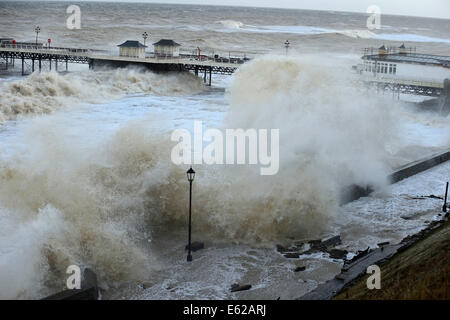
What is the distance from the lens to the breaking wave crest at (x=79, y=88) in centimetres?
2708

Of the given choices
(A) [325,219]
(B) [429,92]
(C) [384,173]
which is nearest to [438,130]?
(B) [429,92]

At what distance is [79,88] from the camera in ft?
110

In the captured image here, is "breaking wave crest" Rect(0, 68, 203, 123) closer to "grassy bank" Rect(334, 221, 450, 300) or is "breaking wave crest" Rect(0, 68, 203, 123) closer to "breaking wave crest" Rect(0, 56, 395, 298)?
"breaking wave crest" Rect(0, 56, 395, 298)

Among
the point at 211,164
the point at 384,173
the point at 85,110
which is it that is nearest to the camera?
the point at 211,164

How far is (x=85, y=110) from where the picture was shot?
28281 mm

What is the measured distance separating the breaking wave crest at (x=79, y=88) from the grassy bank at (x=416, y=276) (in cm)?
1926

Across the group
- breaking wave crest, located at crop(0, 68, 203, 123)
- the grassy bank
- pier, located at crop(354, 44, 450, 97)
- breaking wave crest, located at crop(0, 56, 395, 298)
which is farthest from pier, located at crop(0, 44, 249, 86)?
the grassy bank

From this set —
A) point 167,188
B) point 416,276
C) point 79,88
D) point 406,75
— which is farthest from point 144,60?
point 416,276

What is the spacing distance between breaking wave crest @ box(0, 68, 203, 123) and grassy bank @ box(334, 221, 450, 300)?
63.2 feet

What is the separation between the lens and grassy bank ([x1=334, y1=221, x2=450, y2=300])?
23.5ft

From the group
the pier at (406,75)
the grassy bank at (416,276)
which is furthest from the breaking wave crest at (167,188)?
the pier at (406,75)

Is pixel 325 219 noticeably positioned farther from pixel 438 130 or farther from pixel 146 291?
pixel 438 130

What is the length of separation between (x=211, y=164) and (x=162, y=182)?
176 cm

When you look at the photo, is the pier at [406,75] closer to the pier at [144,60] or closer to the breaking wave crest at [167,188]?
the pier at [144,60]
